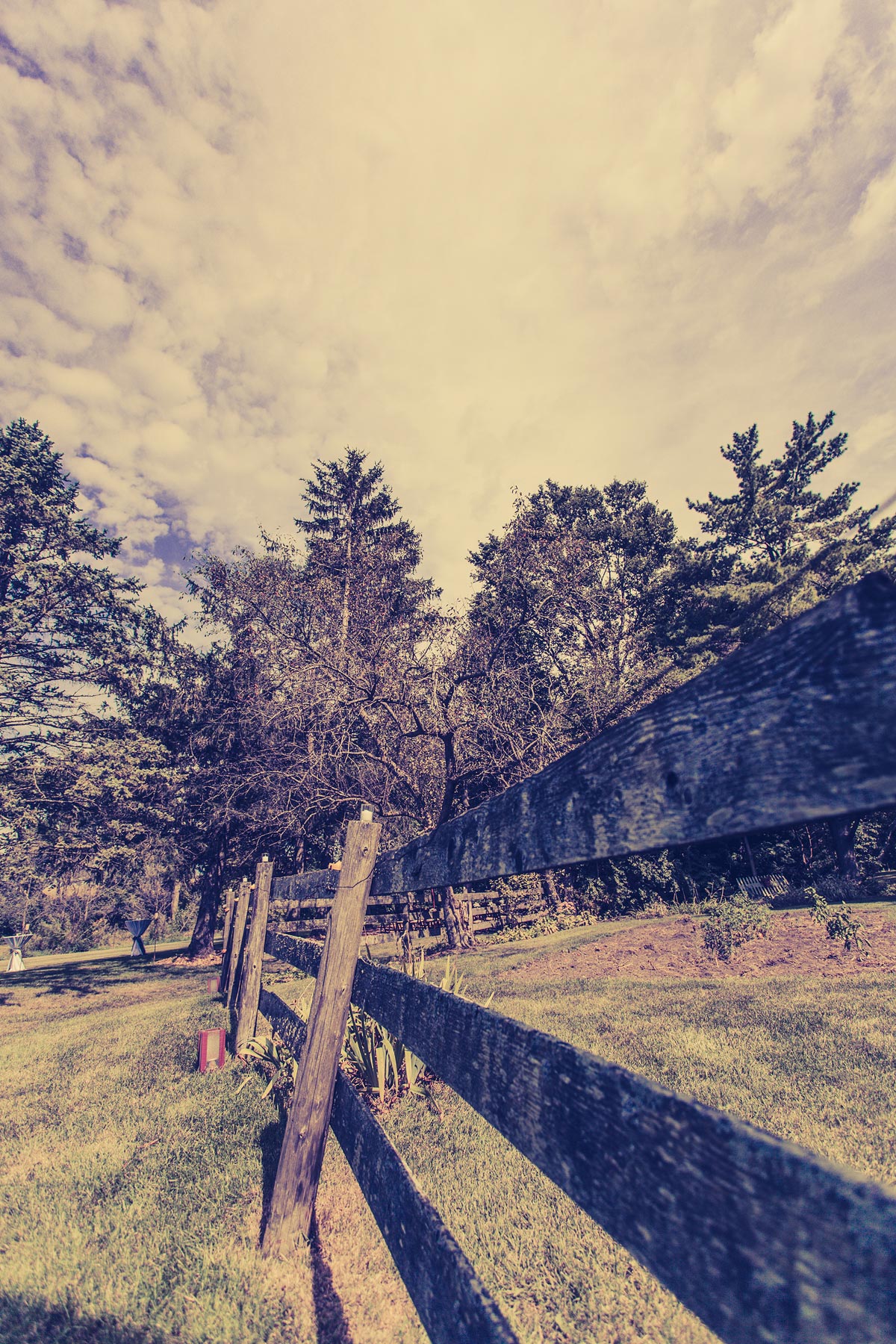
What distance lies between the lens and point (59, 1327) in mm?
2416

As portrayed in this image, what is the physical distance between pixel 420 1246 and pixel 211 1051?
5.16 m

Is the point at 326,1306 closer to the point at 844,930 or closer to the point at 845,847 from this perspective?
the point at 844,930

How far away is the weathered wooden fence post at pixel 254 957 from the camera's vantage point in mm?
5676

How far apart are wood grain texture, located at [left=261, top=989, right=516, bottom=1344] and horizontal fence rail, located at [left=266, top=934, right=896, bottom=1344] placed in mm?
379

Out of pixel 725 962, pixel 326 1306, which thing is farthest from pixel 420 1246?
pixel 725 962

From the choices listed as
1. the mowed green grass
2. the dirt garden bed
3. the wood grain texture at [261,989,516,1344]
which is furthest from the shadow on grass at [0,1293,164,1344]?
the dirt garden bed

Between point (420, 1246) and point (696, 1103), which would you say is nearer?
point (696, 1103)

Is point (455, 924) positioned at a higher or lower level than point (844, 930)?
lower

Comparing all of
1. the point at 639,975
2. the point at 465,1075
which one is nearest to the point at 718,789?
the point at 465,1075

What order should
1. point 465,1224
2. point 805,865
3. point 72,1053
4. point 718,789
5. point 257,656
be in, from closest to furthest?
point 718,789
point 465,1224
point 72,1053
point 257,656
point 805,865

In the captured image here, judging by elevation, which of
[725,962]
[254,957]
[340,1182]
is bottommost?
[340,1182]

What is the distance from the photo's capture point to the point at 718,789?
0.79 meters

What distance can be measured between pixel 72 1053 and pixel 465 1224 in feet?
22.3

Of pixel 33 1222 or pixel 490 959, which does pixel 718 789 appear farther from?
pixel 490 959
